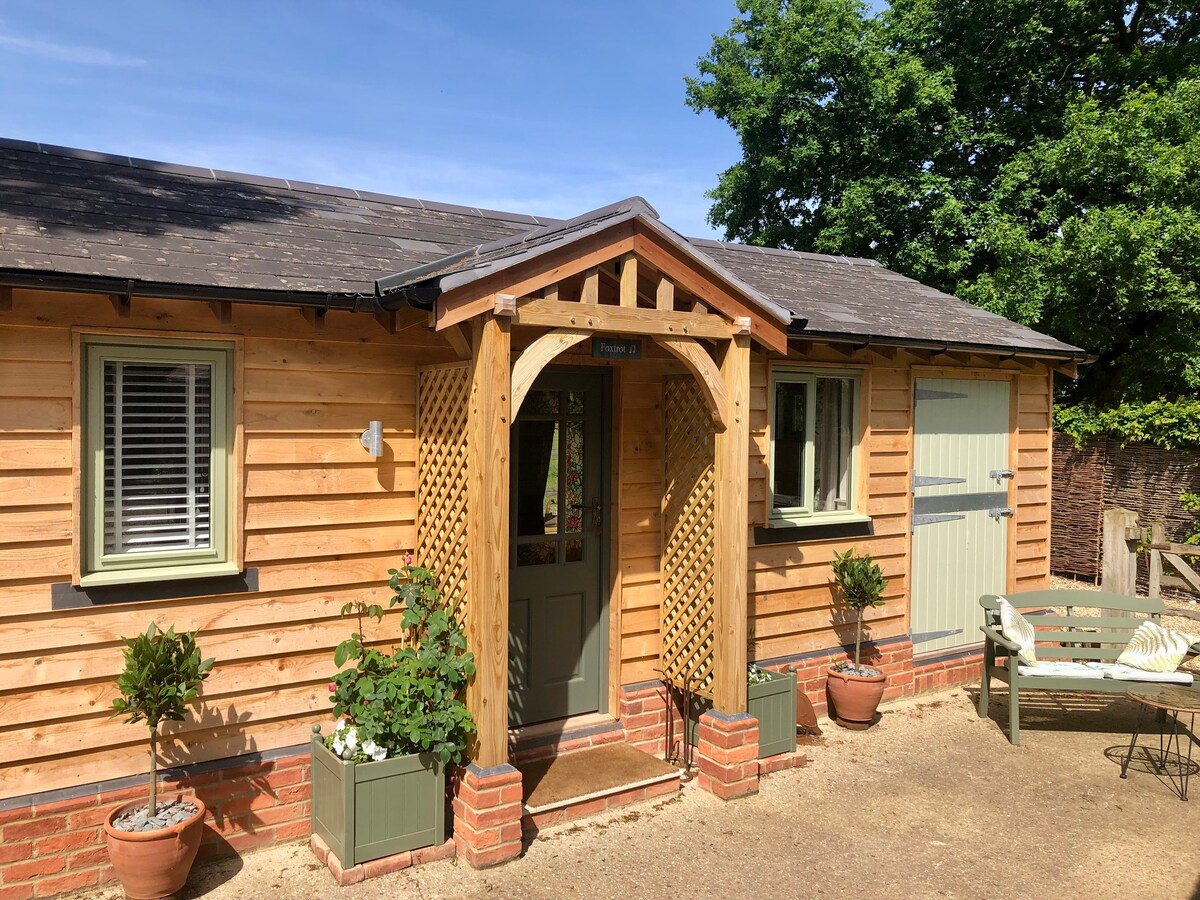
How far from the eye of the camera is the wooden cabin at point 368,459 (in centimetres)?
446

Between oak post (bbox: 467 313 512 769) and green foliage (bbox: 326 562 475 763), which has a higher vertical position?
oak post (bbox: 467 313 512 769)

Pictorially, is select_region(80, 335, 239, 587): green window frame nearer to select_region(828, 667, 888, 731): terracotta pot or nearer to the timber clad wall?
the timber clad wall

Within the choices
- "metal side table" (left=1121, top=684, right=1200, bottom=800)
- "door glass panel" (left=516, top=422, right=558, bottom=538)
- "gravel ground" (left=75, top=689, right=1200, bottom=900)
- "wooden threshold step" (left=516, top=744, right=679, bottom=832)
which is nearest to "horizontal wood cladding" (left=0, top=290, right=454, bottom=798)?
"gravel ground" (left=75, top=689, right=1200, bottom=900)

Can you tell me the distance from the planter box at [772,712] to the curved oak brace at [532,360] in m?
2.82

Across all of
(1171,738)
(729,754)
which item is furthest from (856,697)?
(1171,738)

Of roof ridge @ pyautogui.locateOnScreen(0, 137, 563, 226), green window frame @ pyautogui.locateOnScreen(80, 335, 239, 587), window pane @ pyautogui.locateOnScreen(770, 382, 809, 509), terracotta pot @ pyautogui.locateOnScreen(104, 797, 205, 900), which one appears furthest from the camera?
A: window pane @ pyautogui.locateOnScreen(770, 382, 809, 509)

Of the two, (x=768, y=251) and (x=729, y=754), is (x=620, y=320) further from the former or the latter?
(x=768, y=251)

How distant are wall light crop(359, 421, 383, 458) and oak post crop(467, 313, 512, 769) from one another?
0.72 meters

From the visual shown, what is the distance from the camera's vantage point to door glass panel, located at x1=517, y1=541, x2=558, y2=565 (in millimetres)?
6195

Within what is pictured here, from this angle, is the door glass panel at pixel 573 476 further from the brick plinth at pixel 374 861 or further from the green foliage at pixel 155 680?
the green foliage at pixel 155 680

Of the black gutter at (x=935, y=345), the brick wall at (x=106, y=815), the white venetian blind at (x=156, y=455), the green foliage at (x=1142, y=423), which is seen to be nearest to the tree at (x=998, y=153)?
the green foliage at (x=1142, y=423)

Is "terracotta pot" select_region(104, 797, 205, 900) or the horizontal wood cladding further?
the horizontal wood cladding

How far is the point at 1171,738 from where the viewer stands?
277 inches

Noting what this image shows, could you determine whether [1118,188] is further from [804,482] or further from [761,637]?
[761,637]
